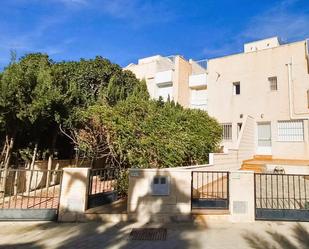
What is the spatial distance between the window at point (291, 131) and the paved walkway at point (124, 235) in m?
11.6

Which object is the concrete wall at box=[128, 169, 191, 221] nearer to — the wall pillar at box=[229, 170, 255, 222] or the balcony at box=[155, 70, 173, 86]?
the wall pillar at box=[229, 170, 255, 222]

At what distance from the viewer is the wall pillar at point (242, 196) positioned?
7.41 m

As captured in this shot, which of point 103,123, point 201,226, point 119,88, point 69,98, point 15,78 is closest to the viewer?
point 201,226

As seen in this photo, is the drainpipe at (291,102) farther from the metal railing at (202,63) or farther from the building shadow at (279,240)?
the building shadow at (279,240)

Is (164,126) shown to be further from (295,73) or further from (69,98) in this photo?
(295,73)

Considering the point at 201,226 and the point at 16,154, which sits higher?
the point at 16,154

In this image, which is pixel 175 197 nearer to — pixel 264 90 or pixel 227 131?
pixel 227 131

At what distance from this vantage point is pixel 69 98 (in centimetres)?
1260

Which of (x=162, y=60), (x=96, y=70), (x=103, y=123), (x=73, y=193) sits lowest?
(x=73, y=193)

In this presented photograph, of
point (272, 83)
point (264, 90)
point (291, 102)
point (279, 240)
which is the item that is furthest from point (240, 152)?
point (279, 240)

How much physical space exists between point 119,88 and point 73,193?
10549 mm

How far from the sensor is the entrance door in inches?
723

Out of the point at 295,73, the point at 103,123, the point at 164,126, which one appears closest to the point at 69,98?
the point at 103,123

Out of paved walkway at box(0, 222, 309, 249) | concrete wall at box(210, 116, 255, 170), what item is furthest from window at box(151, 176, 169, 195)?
concrete wall at box(210, 116, 255, 170)
